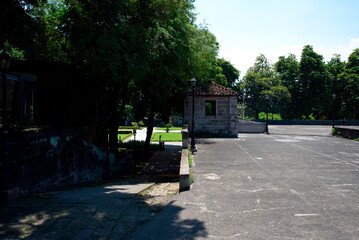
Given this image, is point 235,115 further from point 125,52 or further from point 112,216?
point 112,216

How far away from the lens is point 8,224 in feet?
14.7

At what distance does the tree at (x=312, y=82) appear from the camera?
45.2 m

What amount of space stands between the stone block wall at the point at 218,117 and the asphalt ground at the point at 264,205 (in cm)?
1262

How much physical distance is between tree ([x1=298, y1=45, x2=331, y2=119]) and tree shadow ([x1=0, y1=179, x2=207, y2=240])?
4667 cm

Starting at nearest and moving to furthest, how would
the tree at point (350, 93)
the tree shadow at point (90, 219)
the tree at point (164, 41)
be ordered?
1. the tree shadow at point (90, 219)
2. the tree at point (164, 41)
3. the tree at point (350, 93)

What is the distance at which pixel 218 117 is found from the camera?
2308cm

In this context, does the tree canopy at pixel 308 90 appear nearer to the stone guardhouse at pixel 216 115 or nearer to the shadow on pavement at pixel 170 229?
the stone guardhouse at pixel 216 115

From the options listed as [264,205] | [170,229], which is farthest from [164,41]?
[170,229]

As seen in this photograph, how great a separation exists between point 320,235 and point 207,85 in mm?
20229

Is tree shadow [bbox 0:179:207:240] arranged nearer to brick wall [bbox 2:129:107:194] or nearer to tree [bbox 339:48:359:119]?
brick wall [bbox 2:129:107:194]

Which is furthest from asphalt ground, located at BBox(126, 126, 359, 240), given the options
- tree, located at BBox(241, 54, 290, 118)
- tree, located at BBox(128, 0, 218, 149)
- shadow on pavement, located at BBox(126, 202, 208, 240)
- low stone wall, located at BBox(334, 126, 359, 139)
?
tree, located at BBox(241, 54, 290, 118)

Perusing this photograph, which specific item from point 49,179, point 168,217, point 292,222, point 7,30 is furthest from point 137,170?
point 292,222

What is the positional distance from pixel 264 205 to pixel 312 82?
153 ft

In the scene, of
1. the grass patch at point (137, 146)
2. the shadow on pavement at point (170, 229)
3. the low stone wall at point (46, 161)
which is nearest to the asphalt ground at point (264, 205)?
the shadow on pavement at point (170, 229)
